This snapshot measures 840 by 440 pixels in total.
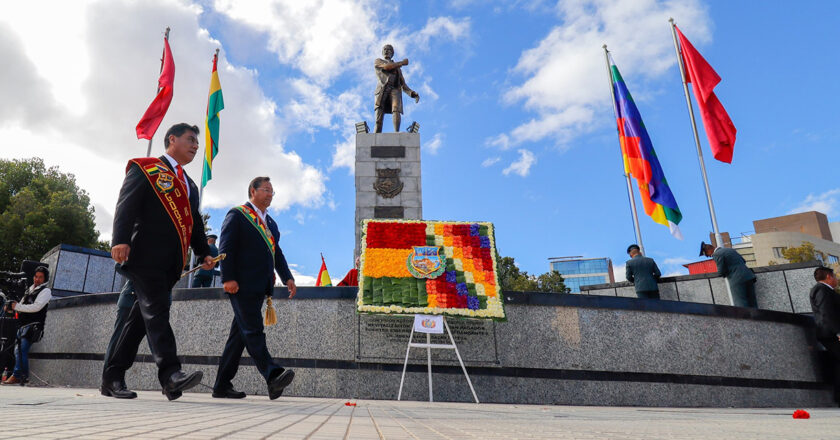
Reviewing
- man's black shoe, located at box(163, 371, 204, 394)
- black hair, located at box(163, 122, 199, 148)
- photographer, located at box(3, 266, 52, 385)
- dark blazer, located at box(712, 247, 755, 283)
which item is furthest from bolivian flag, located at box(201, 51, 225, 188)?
dark blazer, located at box(712, 247, 755, 283)

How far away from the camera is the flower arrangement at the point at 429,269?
248 inches

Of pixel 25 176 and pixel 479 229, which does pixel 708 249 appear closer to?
pixel 479 229

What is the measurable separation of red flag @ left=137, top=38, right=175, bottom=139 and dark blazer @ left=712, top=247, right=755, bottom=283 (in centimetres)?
1287

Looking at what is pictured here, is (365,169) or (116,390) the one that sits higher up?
(365,169)

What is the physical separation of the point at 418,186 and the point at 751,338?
811cm

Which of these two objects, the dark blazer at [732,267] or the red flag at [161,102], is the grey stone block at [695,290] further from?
the red flag at [161,102]

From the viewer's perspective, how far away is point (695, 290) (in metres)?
9.88

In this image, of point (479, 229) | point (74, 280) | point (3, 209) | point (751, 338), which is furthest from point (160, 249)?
point (3, 209)

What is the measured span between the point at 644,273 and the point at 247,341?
24.1ft

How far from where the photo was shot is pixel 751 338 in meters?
7.28

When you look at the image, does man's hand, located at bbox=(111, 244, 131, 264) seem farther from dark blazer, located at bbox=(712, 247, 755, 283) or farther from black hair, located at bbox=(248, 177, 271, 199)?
dark blazer, located at bbox=(712, 247, 755, 283)

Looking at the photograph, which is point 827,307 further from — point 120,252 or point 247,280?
point 120,252

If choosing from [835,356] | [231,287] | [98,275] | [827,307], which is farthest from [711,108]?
[98,275]

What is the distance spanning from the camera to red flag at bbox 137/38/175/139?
1191 cm
